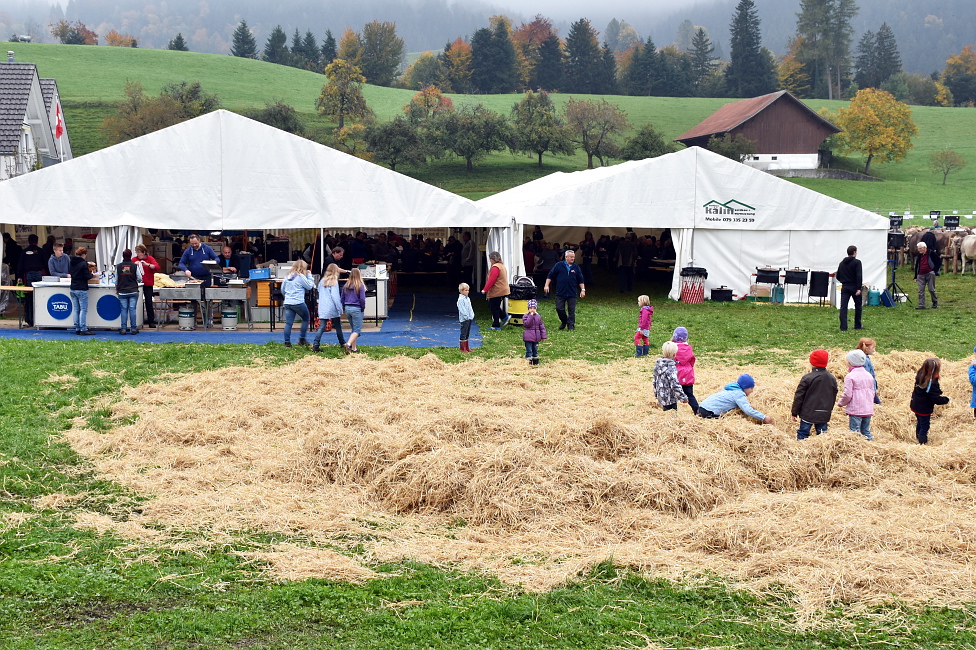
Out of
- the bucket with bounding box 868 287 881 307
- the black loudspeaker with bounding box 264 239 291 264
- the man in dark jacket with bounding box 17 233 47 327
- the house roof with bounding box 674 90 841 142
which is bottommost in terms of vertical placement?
the bucket with bounding box 868 287 881 307

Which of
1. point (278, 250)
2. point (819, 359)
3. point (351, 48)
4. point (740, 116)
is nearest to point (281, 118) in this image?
point (740, 116)

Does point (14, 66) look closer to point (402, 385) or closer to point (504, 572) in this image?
point (402, 385)

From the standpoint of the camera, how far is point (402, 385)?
1116 centimetres

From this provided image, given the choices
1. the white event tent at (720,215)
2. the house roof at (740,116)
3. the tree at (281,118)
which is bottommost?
the white event tent at (720,215)

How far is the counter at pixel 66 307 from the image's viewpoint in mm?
15391

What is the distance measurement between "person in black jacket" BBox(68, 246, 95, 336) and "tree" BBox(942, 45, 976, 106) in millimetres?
105941

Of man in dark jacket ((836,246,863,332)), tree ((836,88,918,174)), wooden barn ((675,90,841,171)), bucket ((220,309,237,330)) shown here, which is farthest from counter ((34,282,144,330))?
tree ((836,88,918,174))

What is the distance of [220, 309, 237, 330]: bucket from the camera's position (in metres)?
16.0

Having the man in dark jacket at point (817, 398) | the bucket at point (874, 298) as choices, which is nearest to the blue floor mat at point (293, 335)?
the man in dark jacket at point (817, 398)

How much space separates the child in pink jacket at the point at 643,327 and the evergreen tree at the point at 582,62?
3632 inches

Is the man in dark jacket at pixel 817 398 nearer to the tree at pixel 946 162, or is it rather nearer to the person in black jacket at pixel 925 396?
the person in black jacket at pixel 925 396

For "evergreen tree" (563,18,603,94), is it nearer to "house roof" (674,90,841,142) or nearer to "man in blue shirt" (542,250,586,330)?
"house roof" (674,90,841,142)

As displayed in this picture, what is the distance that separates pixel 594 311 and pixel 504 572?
1371cm

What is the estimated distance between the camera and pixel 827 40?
4377 inches
